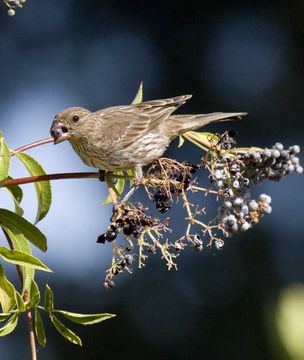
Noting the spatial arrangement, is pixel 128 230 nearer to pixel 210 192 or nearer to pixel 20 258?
pixel 210 192

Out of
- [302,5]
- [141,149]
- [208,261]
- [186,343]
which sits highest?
[302,5]

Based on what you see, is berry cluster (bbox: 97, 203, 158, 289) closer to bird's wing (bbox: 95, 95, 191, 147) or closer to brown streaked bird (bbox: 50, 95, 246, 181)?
brown streaked bird (bbox: 50, 95, 246, 181)

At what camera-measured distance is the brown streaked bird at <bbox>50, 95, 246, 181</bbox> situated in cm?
397

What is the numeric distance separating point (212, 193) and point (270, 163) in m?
0.26

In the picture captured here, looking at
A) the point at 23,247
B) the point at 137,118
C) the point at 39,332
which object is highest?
the point at 137,118

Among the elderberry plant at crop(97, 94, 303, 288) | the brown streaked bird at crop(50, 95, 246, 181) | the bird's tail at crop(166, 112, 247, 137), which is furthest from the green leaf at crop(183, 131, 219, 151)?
the bird's tail at crop(166, 112, 247, 137)

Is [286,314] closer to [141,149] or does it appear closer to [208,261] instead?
[141,149]

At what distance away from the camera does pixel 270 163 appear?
297 cm

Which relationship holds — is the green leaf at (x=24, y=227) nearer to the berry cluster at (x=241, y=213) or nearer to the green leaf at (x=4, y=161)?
the green leaf at (x=4, y=161)

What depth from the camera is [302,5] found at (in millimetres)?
9875

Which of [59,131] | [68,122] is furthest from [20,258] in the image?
[68,122]

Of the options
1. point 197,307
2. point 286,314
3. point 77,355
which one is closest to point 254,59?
point 197,307

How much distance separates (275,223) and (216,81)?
148 centimetres

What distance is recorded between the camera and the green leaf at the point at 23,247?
2977 millimetres
